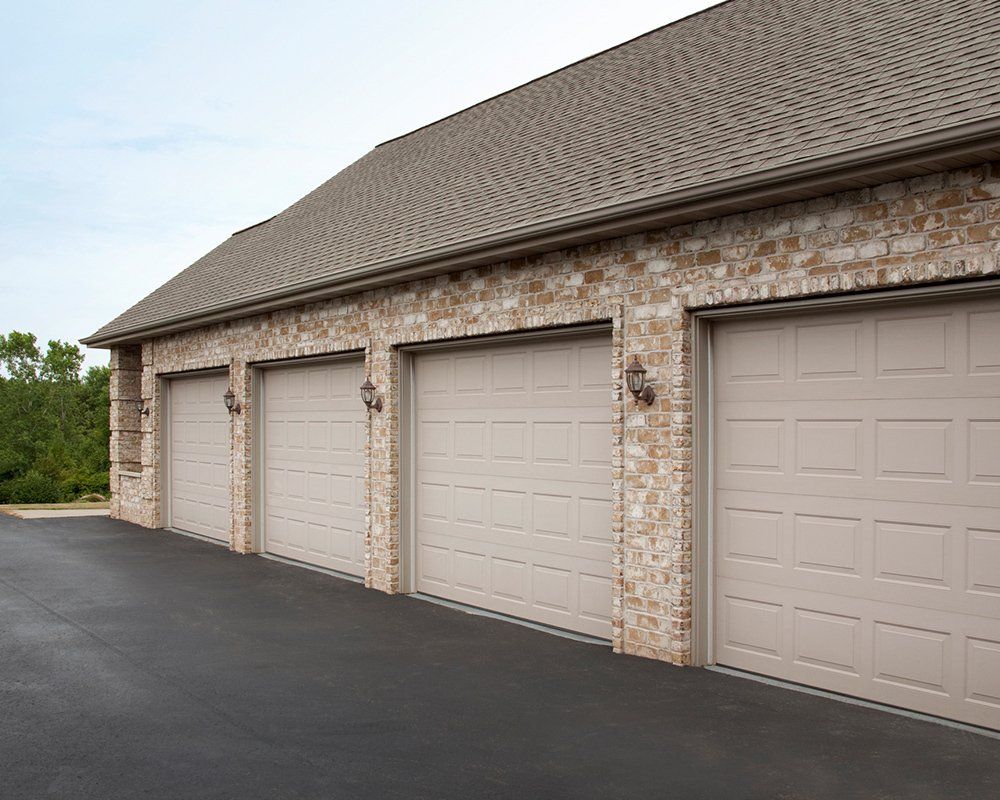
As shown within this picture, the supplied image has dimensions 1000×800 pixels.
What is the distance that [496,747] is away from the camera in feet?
17.2

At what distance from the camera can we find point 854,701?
19.8ft

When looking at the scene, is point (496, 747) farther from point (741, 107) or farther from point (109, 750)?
point (741, 107)

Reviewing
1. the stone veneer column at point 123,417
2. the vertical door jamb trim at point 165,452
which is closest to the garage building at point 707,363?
the vertical door jamb trim at point 165,452

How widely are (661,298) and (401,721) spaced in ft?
12.2

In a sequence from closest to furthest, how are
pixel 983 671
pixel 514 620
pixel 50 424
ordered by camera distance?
pixel 983 671 < pixel 514 620 < pixel 50 424

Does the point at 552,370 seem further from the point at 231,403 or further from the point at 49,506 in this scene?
the point at 49,506

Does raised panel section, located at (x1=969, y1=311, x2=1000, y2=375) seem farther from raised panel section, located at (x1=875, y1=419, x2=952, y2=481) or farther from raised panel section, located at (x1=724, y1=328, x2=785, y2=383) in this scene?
raised panel section, located at (x1=724, y1=328, x2=785, y2=383)

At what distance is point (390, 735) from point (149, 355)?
1234cm

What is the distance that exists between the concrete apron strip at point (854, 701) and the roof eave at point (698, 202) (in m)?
3.44

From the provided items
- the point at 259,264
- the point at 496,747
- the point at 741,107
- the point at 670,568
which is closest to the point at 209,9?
the point at 259,264

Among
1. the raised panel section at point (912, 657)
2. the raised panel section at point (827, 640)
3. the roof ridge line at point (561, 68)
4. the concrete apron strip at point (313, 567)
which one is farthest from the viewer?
the roof ridge line at point (561, 68)

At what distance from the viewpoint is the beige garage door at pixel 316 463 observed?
10977 millimetres

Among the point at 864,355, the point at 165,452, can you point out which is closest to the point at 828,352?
the point at 864,355

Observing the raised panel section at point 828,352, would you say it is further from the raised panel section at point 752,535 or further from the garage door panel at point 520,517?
the garage door panel at point 520,517
